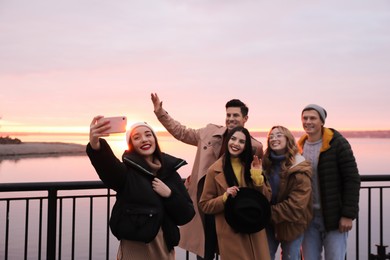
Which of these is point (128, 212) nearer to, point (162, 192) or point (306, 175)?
point (162, 192)

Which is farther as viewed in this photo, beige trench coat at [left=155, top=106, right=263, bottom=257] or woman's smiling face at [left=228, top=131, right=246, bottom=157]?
beige trench coat at [left=155, top=106, right=263, bottom=257]

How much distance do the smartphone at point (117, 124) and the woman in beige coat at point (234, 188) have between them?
1.22 metres

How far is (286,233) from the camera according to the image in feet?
11.2

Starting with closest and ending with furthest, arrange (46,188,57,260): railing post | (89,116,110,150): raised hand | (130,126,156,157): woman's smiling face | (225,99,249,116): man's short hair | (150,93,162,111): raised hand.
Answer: (89,116,110,150): raised hand
(130,126,156,157): woman's smiling face
(46,188,57,260): railing post
(225,99,249,116): man's short hair
(150,93,162,111): raised hand

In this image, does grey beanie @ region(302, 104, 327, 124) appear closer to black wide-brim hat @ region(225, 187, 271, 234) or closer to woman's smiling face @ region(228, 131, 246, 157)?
woman's smiling face @ region(228, 131, 246, 157)

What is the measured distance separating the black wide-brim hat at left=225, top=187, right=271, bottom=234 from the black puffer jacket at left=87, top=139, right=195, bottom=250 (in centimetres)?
65

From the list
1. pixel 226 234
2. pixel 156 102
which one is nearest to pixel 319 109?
pixel 226 234

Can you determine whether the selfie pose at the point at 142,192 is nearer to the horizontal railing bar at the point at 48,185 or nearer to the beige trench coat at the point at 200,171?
the beige trench coat at the point at 200,171

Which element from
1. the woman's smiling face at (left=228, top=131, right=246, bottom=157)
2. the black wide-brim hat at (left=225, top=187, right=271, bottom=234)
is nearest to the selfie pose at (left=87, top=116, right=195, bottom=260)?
the black wide-brim hat at (left=225, top=187, right=271, bottom=234)

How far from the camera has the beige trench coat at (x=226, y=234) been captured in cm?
325

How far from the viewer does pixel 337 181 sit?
3.43m

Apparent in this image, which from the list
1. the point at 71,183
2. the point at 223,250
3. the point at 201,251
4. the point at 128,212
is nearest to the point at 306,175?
the point at 223,250

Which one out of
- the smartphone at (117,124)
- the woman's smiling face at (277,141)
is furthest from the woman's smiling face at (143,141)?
the woman's smiling face at (277,141)

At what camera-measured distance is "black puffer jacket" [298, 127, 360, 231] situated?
3.39 m
